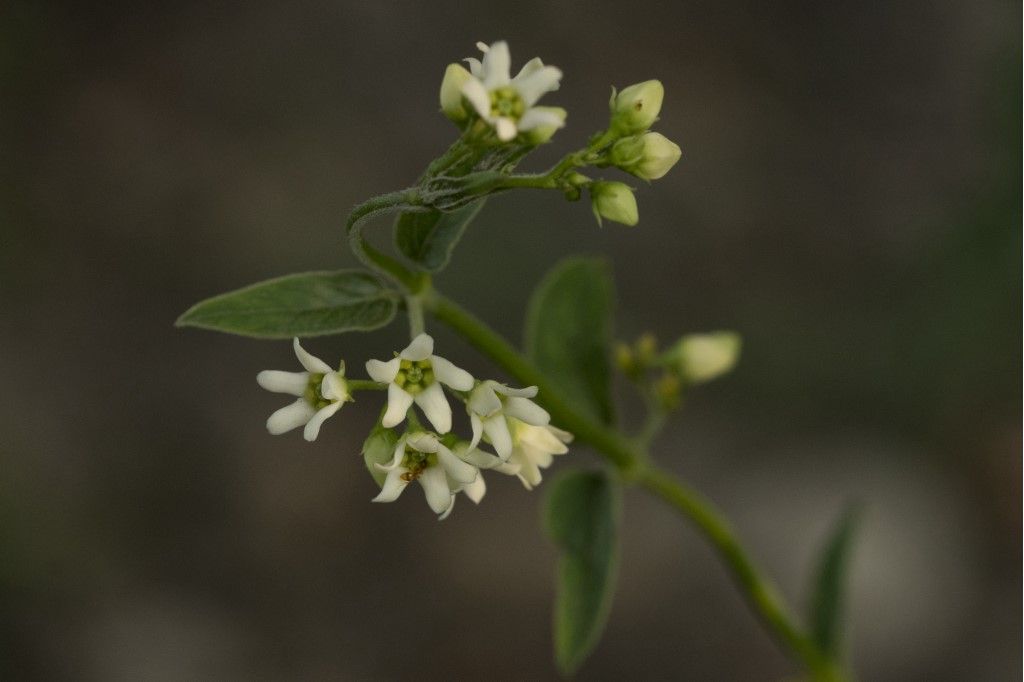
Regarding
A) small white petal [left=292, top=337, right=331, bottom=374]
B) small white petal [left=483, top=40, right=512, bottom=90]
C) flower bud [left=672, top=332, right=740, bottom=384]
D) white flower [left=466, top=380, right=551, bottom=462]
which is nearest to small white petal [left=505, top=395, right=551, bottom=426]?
white flower [left=466, top=380, right=551, bottom=462]

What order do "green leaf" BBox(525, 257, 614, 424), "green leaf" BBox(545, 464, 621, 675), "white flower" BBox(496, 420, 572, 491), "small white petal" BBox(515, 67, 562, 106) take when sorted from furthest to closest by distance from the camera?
"green leaf" BBox(525, 257, 614, 424), "green leaf" BBox(545, 464, 621, 675), "white flower" BBox(496, 420, 572, 491), "small white petal" BBox(515, 67, 562, 106)

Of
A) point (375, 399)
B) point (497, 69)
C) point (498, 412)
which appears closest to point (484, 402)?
point (498, 412)

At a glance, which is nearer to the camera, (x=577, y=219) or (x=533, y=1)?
(x=577, y=219)

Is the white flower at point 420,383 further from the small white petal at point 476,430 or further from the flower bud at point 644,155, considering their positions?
the flower bud at point 644,155

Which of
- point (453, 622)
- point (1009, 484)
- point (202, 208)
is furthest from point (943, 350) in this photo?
point (202, 208)

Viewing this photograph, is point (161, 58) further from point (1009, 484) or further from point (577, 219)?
point (1009, 484)

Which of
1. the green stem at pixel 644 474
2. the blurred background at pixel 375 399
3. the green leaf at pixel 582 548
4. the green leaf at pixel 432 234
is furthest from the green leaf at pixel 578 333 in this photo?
the blurred background at pixel 375 399

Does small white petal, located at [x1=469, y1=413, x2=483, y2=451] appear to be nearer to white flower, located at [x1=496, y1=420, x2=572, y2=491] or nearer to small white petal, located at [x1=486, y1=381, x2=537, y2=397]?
small white petal, located at [x1=486, y1=381, x2=537, y2=397]

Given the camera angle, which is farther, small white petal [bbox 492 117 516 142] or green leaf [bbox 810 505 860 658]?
green leaf [bbox 810 505 860 658]
